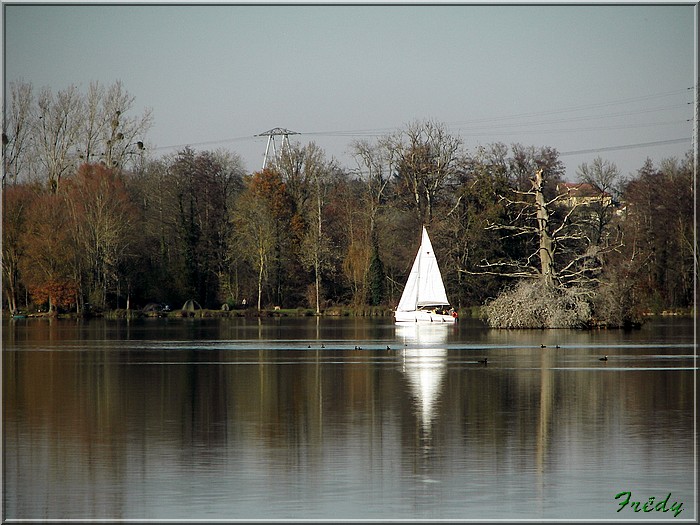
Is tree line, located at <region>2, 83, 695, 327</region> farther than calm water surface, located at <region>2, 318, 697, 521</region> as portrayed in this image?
Yes

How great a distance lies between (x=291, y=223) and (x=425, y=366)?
51854 mm

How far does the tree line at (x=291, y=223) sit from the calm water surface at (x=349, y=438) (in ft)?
122

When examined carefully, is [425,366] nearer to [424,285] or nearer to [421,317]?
[421,317]

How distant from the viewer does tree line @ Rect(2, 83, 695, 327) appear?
6531 centimetres

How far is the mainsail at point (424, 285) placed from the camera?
2331 inches

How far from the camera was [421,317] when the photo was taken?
57.7 meters

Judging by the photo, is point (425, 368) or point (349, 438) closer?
point (349, 438)

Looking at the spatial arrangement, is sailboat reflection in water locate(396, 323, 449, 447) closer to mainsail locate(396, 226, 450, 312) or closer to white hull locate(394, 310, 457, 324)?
white hull locate(394, 310, 457, 324)

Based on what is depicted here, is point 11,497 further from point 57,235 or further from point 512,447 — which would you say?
point 57,235

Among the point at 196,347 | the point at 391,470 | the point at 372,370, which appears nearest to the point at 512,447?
the point at 391,470
